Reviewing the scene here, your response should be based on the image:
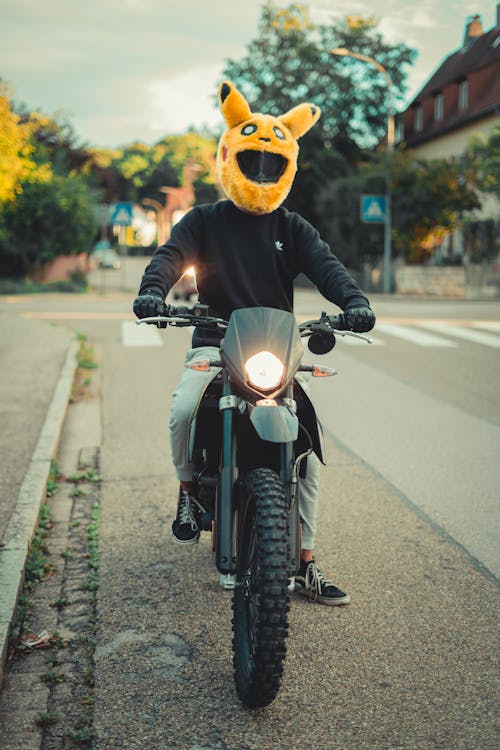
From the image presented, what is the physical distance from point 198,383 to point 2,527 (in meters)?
1.74

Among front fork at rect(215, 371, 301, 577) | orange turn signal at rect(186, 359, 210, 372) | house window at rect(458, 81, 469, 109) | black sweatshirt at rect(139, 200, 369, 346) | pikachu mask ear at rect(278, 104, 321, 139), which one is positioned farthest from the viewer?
house window at rect(458, 81, 469, 109)

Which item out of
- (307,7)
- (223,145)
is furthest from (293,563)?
(307,7)

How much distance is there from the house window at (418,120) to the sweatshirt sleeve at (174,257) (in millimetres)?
47540

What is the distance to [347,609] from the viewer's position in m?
3.97

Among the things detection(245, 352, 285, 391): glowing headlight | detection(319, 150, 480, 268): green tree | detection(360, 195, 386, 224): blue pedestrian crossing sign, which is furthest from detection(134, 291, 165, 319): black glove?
detection(319, 150, 480, 268): green tree

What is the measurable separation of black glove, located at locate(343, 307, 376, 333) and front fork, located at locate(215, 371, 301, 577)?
41cm

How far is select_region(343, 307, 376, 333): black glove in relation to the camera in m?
3.46

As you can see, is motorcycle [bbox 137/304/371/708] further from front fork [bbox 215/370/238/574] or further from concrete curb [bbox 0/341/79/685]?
concrete curb [bbox 0/341/79/685]

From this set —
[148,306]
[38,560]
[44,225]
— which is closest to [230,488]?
[148,306]

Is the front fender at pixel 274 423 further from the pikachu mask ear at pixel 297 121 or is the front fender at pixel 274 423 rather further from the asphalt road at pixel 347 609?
the pikachu mask ear at pixel 297 121

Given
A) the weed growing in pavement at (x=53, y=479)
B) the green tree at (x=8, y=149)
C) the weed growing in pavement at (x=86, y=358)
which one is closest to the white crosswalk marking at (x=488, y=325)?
the weed growing in pavement at (x=86, y=358)

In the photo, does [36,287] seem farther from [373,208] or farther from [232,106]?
[232,106]

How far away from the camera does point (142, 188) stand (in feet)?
375

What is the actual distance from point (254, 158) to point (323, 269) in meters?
0.57
